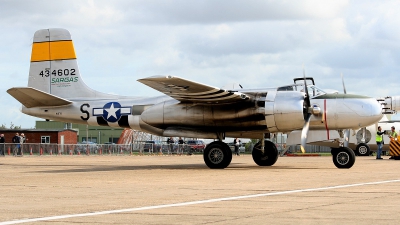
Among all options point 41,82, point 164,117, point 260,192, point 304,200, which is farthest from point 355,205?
point 41,82

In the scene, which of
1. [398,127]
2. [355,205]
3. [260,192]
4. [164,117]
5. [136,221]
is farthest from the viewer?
[398,127]

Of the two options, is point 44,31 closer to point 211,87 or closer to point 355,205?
point 211,87

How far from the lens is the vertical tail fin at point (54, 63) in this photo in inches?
1048

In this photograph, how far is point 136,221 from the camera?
8438 mm

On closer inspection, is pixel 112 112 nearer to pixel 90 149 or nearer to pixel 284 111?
pixel 284 111

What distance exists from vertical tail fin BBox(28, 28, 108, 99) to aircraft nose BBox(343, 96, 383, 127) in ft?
37.9

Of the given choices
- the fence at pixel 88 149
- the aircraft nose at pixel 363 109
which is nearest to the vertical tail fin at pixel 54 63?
the aircraft nose at pixel 363 109

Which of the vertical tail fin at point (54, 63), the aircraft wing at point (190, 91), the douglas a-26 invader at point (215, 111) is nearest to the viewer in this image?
the aircraft wing at point (190, 91)

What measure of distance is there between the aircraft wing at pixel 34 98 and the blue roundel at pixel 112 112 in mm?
1764

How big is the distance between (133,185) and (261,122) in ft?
25.3

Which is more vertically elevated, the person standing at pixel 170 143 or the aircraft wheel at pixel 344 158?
the person standing at pixel 170 143

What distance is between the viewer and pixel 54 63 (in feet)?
87.7

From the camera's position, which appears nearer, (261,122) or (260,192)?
(260,192)

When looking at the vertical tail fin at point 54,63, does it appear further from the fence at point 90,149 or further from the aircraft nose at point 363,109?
the fence at point 90,149
